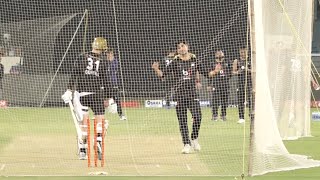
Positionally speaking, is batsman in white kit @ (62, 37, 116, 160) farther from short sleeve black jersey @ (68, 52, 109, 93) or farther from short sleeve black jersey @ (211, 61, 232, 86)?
short sleeve black jersey @ (211, 61, 232, 86)

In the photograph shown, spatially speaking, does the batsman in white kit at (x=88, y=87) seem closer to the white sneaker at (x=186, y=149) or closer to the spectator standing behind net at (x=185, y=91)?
the spectator standing behind net at (x=185, y=91)

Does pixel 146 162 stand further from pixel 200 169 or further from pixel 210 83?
pixel 210 83

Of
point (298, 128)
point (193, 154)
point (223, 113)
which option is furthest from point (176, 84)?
point (223, 113)

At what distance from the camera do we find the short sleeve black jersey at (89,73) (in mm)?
13805

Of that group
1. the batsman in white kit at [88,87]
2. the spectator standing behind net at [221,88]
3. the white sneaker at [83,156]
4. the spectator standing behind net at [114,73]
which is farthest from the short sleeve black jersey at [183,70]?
the spectator standing behind net at [114,73]

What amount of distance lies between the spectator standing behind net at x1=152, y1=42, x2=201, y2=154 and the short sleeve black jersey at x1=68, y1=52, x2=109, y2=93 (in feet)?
6.07

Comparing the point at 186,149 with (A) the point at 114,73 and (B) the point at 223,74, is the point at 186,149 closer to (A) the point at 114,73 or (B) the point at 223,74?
(B) the point at 223,74

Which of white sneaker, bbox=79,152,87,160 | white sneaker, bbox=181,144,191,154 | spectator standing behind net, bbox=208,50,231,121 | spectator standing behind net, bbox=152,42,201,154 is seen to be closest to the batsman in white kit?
white sneaker, bbox=79,152,87,160

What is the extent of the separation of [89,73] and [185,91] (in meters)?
2.22

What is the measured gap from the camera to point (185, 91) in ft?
50.5

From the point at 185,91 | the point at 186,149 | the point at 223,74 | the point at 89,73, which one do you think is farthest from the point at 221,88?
the point at 89,73

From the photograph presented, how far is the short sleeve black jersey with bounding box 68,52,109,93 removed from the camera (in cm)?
1380

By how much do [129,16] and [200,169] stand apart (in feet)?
40.3

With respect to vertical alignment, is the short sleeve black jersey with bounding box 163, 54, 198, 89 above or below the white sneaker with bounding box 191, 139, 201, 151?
above
